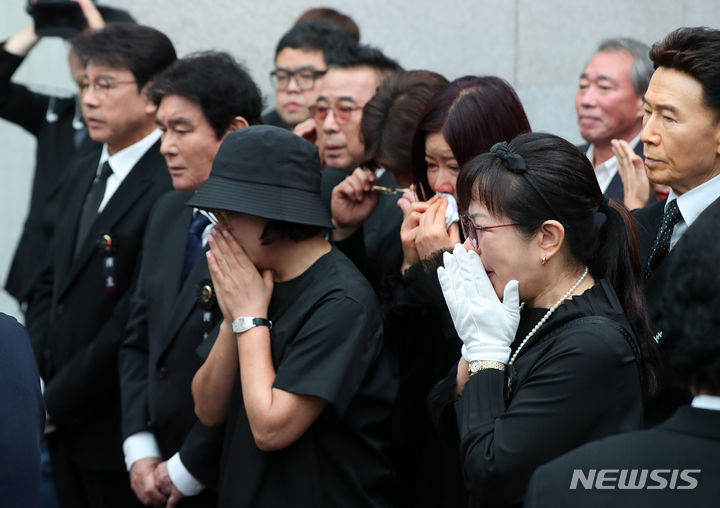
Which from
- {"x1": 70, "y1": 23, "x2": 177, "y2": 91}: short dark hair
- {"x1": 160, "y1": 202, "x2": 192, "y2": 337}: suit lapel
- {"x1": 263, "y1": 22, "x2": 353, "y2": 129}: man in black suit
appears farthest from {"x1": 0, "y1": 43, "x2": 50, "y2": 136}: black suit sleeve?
{"x1": 160, "y1": 202, "x2": 192, "y2": 337}: suit lapel

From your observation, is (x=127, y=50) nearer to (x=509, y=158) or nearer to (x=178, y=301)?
(x=178, y=301)

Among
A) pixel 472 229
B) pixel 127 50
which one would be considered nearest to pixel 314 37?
pixel 127 50

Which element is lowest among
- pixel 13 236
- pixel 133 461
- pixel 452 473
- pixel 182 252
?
pixel 13 236

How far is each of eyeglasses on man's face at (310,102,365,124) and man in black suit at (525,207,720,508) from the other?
2.86m

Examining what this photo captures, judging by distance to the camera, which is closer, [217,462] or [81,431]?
[217,462]

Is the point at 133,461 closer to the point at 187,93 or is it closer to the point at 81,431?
the point at 81,431

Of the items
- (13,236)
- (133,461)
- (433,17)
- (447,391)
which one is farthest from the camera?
(13,236)

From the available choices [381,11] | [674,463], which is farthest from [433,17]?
[674,463]

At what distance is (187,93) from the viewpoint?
160 inches

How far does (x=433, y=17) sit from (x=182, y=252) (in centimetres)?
298

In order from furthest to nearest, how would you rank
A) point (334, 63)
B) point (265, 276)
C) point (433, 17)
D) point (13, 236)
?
point (13, 236) → point (433, 17) → point (334, 63) → point (265, 276)

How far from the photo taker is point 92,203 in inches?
179

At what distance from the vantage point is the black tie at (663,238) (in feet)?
9.86

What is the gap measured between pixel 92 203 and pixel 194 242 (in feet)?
2.67
